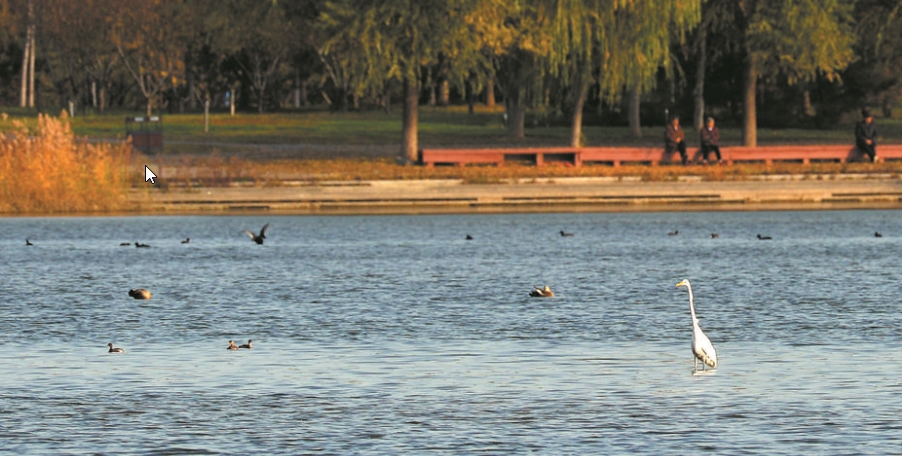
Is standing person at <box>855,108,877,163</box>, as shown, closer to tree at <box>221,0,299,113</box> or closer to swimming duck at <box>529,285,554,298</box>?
tree at <box>221,0,299,113</box>

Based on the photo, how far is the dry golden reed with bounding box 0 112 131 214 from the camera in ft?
107

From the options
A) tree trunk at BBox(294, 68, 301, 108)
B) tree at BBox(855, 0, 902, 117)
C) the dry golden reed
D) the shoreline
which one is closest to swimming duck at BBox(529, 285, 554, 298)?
the dry golden reed

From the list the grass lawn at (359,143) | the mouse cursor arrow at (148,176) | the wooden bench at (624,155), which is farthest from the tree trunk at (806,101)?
the mouse cursor arrow at (148,176)

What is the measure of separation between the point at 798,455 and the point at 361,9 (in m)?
32.6

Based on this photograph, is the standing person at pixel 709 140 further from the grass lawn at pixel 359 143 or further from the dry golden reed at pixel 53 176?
the dry golden reed at pixel 53 176

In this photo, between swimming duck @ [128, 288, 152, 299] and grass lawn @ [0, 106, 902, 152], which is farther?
grass lawn @ [0, 106, 902, 152]

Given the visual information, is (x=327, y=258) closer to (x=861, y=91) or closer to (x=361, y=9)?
(x=361, y=9)

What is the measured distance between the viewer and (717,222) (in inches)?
1256

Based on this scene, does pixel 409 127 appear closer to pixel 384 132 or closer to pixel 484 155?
pixel 484 155

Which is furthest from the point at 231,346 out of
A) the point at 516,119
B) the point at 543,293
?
the point at 516,119

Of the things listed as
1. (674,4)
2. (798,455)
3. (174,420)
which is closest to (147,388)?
(174,420)

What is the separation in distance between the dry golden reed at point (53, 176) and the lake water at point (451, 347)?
556 cm

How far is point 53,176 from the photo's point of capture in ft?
110

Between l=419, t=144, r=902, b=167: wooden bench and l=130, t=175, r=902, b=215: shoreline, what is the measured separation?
3398 millimetres
